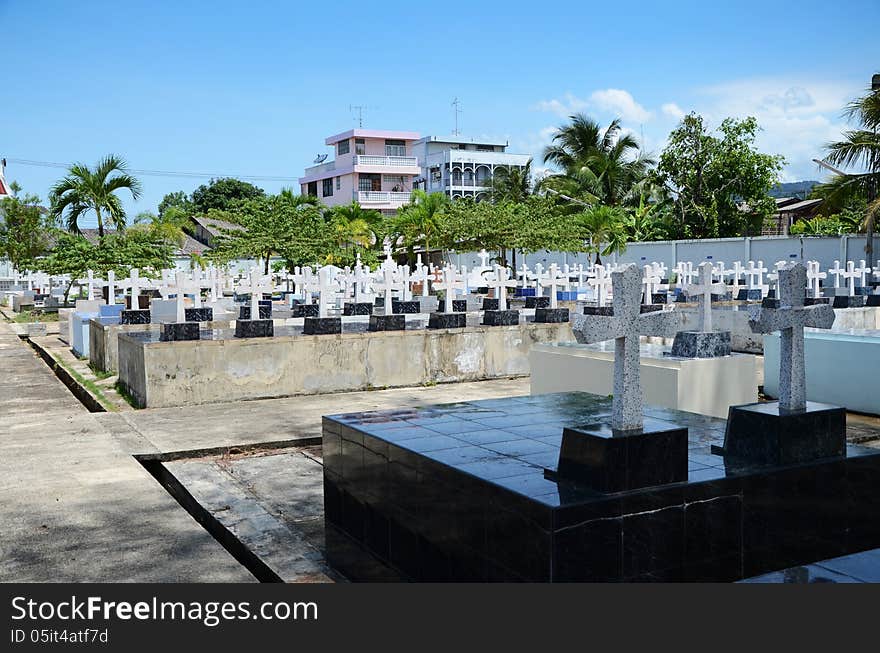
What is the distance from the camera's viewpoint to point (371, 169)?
66.7 meters

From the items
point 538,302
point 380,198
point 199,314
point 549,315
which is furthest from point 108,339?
point 380,198

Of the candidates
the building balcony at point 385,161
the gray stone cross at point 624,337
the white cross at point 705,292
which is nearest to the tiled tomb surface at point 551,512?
the gray stone cross at point 624,337

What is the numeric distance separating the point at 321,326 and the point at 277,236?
1673cm

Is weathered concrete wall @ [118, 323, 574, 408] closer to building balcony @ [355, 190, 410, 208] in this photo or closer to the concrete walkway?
the concrete walkway

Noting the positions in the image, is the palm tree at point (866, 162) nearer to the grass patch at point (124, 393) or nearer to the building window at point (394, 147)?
the grass patch at point (124, 393)

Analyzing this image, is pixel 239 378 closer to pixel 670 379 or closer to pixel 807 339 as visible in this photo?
pixel 670 379

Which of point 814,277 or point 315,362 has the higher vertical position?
point 814,277

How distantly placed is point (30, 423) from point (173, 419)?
1.60 m

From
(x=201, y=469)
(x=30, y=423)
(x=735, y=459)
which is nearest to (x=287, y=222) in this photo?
(x=30, y=423)

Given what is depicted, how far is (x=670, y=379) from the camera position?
8.52 m

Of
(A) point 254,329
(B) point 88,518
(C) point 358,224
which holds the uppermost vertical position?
(C) point 358,224

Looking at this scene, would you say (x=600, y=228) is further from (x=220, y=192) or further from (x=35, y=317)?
(x=220, y=192)

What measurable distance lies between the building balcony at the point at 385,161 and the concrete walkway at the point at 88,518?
57.7 m

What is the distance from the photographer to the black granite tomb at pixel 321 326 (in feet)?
40.3
